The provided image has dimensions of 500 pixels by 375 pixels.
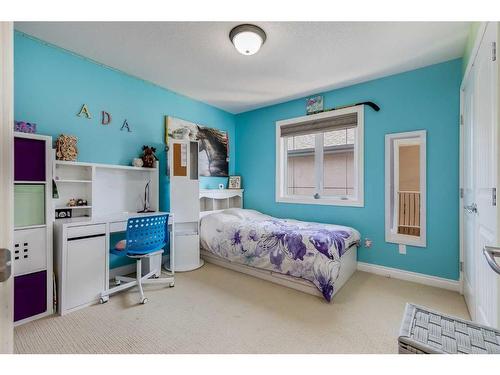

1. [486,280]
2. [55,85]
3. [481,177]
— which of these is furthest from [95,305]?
[481,177]

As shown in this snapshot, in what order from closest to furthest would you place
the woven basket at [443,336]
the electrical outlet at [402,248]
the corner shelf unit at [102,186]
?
the woven basket at [443,336], the corner shelf unit at [102,186], the electrical outlet at [402,248]

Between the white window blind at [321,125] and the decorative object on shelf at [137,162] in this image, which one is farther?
the white window blind at [321,125]

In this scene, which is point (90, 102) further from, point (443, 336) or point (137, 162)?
point (443, 336)

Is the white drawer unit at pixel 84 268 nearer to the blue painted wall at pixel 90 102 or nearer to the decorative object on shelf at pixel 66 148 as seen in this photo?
the decorative object on shelf at pixel 66 148

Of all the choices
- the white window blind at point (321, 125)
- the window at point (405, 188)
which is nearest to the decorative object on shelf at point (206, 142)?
the white window blind at point (321, 125)

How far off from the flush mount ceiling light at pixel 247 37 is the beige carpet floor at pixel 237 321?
2466mm

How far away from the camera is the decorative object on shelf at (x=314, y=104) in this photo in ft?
11.4

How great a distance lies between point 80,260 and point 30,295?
1.34 feet

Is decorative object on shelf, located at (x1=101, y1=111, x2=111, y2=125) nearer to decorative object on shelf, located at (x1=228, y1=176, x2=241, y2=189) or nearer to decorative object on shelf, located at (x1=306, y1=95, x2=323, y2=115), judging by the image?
decorative object on shelf, located at (x1=228, y1=176, x2=241, y2=189)

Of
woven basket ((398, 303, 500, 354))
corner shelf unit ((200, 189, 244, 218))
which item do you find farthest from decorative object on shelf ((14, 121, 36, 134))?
woven basket ((398, 303, 500, 354))

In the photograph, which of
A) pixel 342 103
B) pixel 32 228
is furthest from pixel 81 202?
pixel 342 103

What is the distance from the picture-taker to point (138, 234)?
229 cm

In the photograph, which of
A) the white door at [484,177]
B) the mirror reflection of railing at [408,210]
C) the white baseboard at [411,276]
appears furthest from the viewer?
the mirror reflection of railing at [408,210]
